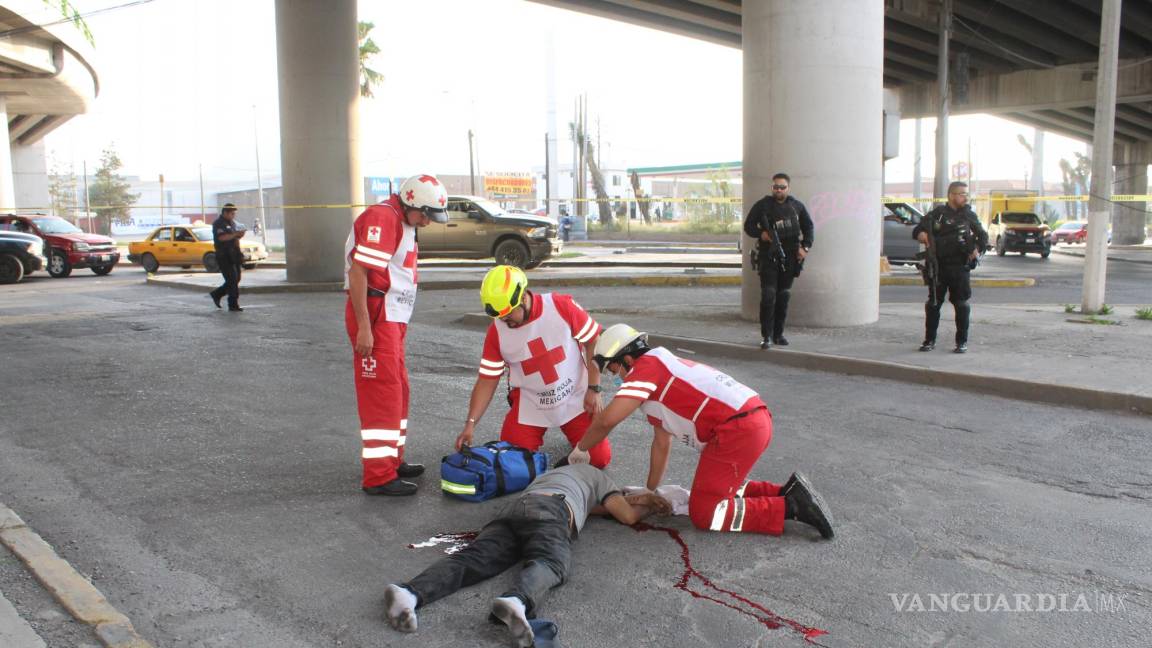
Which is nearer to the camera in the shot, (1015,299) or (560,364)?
(560,364)

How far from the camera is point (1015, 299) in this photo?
15562 millimetres

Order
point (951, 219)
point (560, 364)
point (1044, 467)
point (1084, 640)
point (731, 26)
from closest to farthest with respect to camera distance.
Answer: point (1084, 640) → point (560, 364) → point (1044, 467) → point (951, 219) → point (731, 26)

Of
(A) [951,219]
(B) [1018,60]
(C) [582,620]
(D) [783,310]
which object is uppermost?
(B) [1018,60]

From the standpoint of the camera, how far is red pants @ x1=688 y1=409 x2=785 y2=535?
14.9ft

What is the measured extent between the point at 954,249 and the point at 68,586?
27.8 ft

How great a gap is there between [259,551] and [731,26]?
94.1 ft

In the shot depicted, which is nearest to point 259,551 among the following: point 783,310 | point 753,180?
point 783,310

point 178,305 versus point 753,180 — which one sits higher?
point 753,180

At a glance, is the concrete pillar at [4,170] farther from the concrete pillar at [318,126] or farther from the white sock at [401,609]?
the white sock at [401,609]

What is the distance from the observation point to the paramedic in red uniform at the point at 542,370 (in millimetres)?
5281

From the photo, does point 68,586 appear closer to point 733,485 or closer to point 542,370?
point 542,370

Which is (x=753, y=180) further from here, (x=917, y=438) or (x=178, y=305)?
(x=178, y=305)

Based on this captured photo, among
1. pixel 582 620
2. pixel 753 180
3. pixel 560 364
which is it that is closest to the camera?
pixel 582 620

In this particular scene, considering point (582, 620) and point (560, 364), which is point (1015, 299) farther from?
point (582, 620)
